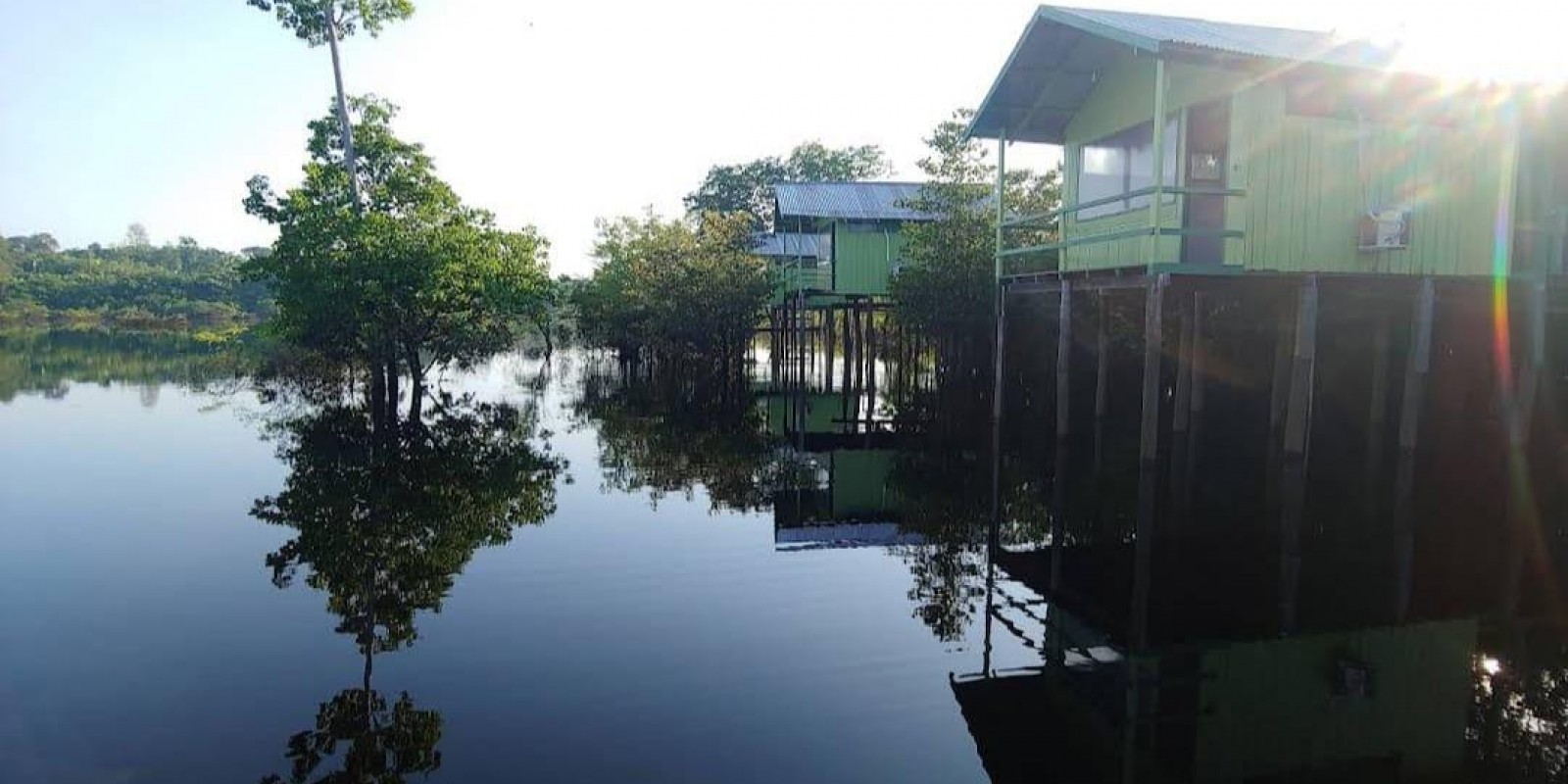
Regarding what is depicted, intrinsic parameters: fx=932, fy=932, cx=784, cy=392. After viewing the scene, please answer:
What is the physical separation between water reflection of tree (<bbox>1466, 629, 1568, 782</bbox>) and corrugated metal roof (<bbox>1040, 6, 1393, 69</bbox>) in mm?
6696

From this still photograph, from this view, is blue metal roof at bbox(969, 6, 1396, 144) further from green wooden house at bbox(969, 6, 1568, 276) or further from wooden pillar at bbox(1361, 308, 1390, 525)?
wooden pillar at bbox(1361, 308, 1390, 525)

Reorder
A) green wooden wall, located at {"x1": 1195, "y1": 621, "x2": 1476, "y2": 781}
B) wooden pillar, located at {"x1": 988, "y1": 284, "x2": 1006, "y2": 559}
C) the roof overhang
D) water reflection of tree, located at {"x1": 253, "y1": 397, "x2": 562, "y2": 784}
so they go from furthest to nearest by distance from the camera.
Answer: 1. the roof overhang
2. wooden pillar, located at {"x1": 988, "y1": 284, "x2": 1006, "y2": 559}
3. water reflection of tree, located at {"x1": 253, "y1": 397, "x2": 562, "y2": 784}
4. green wooden wall, located at {"x1": 1195, "y1": 621, "x2": 1476, "y2": 781}

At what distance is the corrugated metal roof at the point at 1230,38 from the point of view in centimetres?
1078

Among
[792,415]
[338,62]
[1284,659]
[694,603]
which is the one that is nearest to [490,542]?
[694,603]

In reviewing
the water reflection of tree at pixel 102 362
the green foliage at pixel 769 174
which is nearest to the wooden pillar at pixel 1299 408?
the water reflection of tree at pixel 102 362

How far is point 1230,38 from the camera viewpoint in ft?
40.7

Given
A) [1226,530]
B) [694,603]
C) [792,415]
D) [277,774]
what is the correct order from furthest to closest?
[792,415]
[1226,530]
[694,603]
[277,774]

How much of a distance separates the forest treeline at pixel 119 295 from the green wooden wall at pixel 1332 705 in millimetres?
74481

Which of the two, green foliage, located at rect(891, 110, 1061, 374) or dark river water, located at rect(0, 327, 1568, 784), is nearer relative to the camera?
dark river water, located at rect(0, 327, 1568, 784)

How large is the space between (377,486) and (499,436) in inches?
221

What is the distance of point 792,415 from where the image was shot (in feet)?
76.6

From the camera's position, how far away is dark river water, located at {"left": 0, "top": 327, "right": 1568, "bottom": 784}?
5.47 m

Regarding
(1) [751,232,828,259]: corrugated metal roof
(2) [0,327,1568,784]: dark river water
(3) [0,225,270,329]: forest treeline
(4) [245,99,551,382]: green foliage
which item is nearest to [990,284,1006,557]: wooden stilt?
(2) [0,327,1568,784]: dark river water

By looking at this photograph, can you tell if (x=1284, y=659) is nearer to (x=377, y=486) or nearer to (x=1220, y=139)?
(x=1220, y=139)
